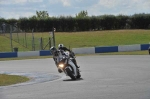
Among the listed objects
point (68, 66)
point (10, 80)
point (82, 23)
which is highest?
point (82, 23)

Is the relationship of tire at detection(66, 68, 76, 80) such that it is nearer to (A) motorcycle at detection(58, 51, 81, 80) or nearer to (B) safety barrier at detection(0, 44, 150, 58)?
(A) motorcycle at detection(58, 51, 81, 80)

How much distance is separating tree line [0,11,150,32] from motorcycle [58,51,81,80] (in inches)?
2147

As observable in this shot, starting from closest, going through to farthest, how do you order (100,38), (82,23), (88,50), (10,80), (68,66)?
(68,66) → (10,80) → (88,50) → (100,38) → (82,23)

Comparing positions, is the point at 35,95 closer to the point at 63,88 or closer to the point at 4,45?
the point at 63,88

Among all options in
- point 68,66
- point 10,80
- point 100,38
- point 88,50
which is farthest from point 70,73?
point 100,38

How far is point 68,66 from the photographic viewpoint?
15.8 meters

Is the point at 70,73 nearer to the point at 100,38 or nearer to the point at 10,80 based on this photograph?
the point at 10,80

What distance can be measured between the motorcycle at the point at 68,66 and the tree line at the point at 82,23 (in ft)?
179

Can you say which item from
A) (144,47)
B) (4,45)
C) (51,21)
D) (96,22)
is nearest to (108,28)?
(96,22)

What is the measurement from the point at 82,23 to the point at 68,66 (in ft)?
182

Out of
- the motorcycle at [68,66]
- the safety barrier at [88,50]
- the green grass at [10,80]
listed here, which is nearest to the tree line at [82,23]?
the safety barrier at [88,50]

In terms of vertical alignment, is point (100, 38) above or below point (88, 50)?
above

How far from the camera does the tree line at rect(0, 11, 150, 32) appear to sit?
70.2 m

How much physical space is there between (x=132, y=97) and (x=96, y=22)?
6099cm
